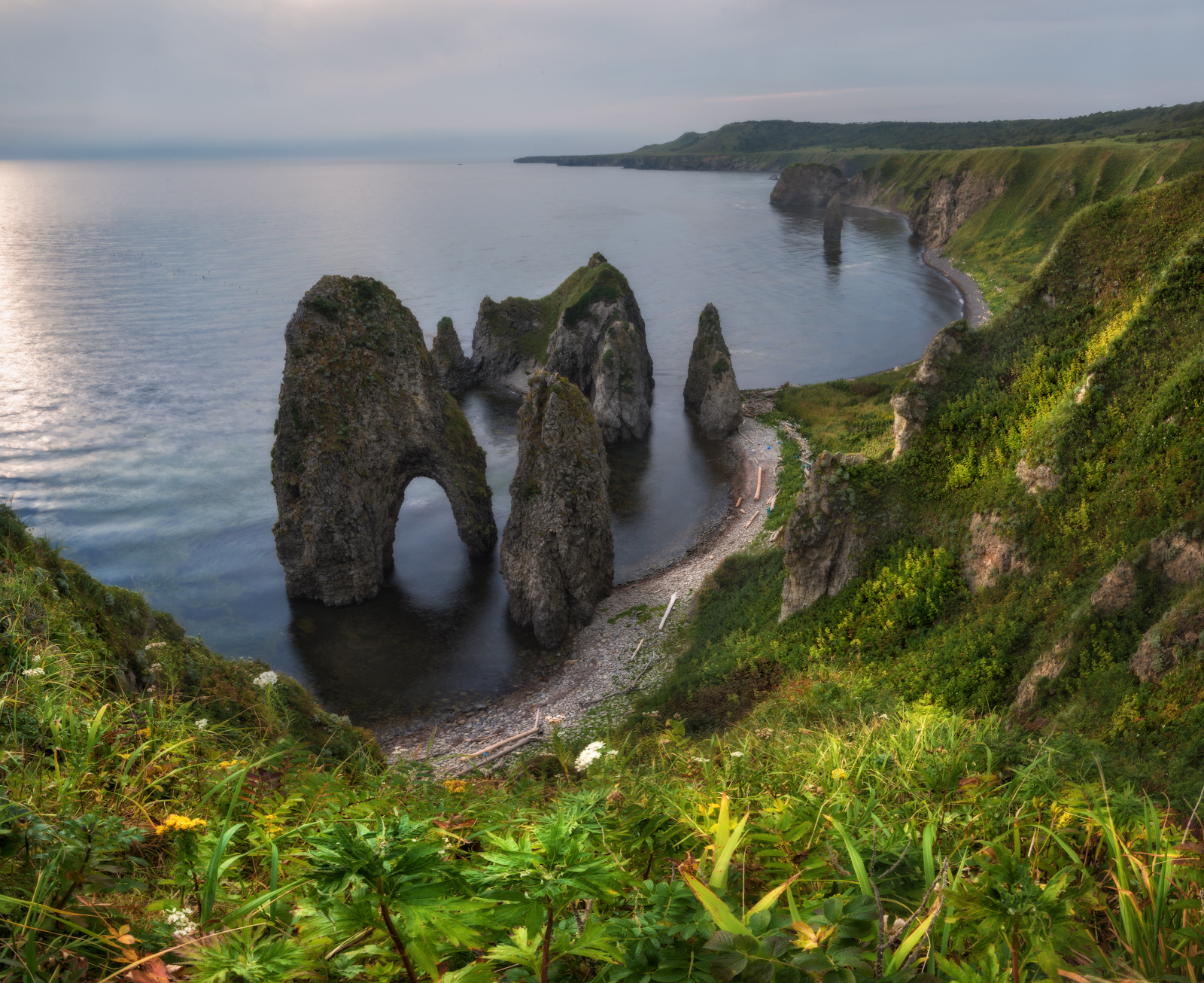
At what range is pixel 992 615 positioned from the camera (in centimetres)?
1836

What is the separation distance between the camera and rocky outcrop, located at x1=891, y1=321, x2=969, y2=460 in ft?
78.6

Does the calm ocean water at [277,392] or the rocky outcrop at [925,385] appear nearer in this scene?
the rocky outcrop at [925,385]

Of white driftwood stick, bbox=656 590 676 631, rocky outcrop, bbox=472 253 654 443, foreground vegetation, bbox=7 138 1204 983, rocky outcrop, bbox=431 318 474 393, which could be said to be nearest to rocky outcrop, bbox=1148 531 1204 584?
foreground vegetation, bbox=7 138 1204 983

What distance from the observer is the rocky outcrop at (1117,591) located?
15008mm

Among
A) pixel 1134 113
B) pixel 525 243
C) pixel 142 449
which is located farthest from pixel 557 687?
pixel 1134 113

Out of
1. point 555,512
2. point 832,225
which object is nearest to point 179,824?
point 555,512

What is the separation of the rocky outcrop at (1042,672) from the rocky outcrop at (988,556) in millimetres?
3838

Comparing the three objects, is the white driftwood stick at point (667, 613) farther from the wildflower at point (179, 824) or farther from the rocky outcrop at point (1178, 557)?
the wildflower at point (179, 824)

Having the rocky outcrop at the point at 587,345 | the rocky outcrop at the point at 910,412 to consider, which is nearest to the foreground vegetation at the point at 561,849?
the rocky outcrop at the point at 910,412

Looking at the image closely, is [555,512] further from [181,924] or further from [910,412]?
[181,924]

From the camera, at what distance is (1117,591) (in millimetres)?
15156

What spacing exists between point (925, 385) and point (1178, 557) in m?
10.9

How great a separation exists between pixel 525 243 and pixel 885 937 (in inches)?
6941

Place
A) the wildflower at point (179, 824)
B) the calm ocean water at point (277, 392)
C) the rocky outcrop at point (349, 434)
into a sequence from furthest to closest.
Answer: the calm ocean water at point (277, 392)
the rocky outcrop at point (349, 434)
the wildflower at point (179, 824)
